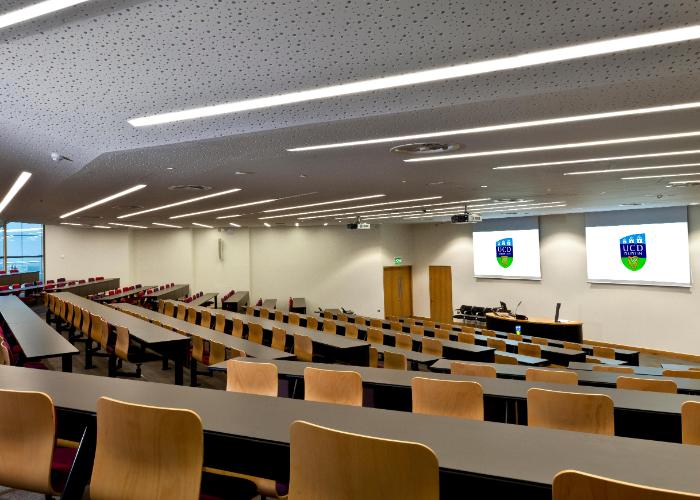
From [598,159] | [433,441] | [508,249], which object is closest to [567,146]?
[598,159]

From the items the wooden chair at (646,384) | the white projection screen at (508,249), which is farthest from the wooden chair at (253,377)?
the white projection screen at (508,249)

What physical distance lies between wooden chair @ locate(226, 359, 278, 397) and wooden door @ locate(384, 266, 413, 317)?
15197 millimetres

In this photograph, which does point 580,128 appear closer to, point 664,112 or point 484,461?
point 664,112

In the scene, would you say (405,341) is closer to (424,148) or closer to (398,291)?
(424,148)

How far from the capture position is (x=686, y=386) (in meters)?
4.14

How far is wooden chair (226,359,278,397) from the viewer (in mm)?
3457

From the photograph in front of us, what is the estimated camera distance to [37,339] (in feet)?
17.2

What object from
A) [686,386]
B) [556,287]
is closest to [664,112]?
[686,386]

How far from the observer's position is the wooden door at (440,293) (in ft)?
59.7

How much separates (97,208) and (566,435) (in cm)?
1029

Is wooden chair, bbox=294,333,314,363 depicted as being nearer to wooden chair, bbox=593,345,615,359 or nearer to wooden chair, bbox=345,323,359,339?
wooden chair, bbox=345,323,359,339

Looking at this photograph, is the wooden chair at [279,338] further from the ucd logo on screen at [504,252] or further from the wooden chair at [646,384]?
the ucd logo on screen at [504,252]

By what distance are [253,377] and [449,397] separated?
1.47 meters

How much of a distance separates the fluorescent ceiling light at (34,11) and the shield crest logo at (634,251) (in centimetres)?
1423
